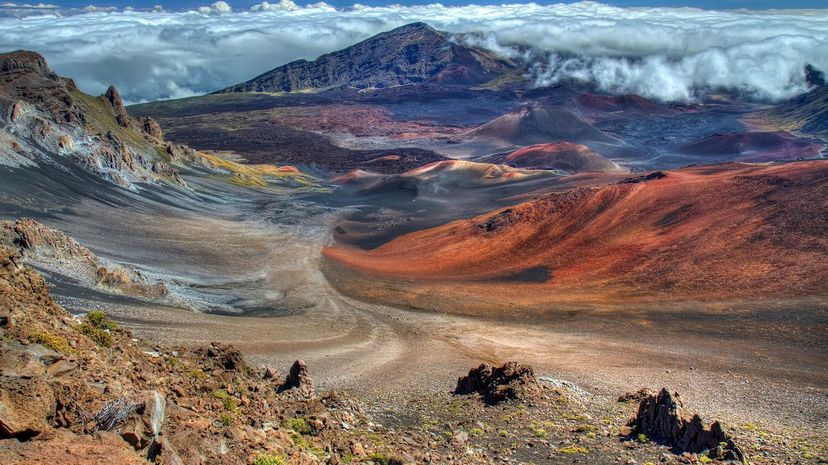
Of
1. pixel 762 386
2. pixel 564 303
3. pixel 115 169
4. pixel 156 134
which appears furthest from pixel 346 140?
pixel 762 386

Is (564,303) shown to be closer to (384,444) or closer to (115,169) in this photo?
(384,444)

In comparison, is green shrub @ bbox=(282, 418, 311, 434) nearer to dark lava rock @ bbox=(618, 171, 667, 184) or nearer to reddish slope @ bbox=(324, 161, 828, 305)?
reddish slope @ bbox=(324, 161, 828, 305)

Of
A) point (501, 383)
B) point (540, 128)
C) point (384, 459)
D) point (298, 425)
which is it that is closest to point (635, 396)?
point (501, 383)

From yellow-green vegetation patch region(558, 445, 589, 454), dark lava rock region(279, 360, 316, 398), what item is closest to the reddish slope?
dark lava rock region(279, 360, 316, 398)

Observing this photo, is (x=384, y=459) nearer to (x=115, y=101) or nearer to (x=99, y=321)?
(x=99, y=321)

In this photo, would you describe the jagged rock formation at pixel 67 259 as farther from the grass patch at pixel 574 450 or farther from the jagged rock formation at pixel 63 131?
the jagged rock formation at pixel 63 131

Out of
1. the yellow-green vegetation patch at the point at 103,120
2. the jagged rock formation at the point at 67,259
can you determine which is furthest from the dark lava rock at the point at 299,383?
the yellow-green vegetation patch at the point at 103,120
